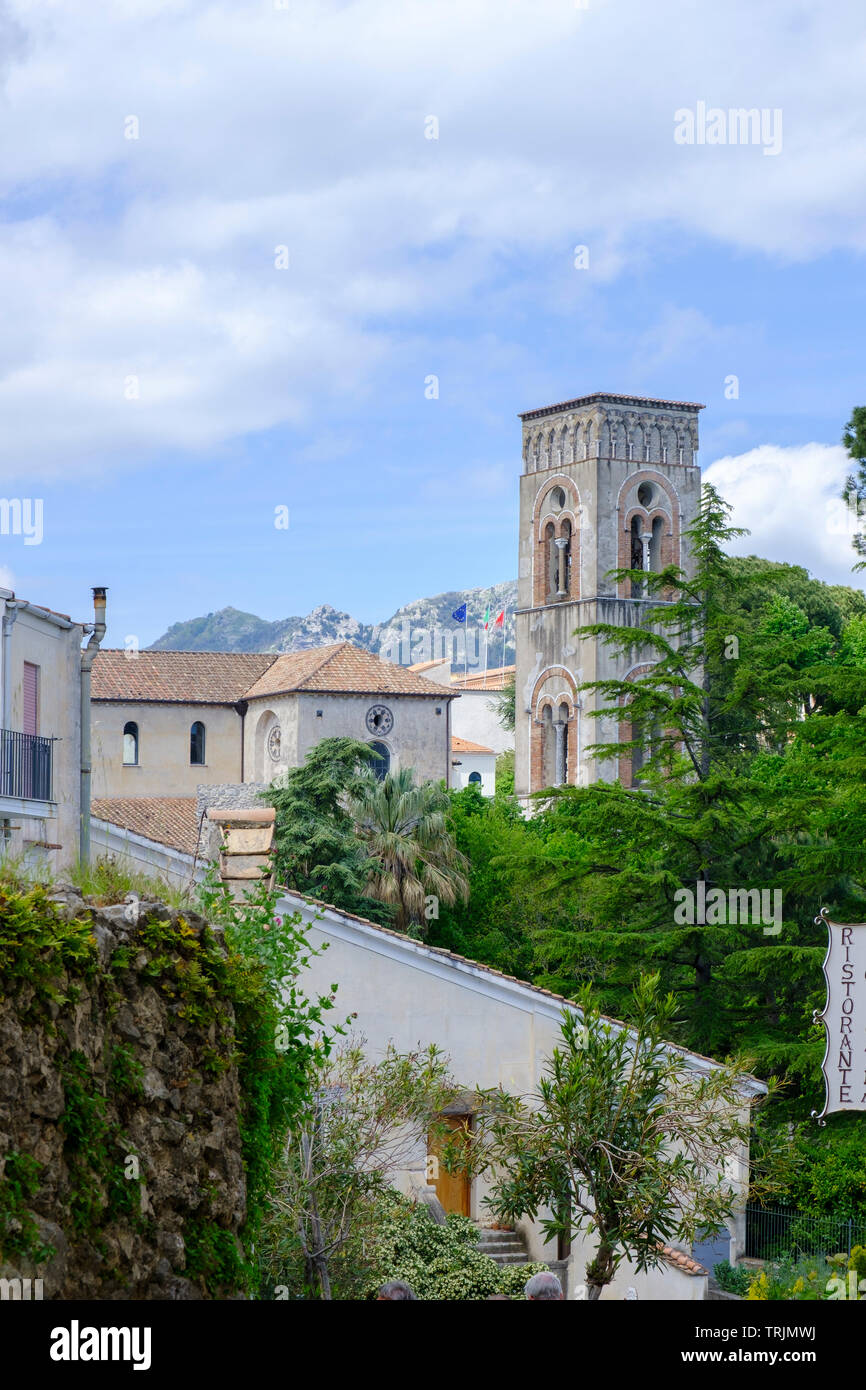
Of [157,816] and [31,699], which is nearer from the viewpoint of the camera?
[31,699]

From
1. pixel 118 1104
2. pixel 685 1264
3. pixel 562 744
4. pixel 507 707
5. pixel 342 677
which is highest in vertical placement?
pixel 507 707

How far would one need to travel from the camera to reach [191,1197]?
356 inches

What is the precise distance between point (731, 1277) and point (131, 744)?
113 feet

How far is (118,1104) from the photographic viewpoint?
28.0 feet

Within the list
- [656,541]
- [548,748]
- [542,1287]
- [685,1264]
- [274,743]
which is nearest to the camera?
[542,1287]

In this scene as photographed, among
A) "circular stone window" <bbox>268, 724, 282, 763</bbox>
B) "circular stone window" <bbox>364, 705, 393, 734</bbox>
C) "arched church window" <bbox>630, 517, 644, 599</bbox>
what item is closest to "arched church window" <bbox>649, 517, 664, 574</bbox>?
"arched church window" <bbox>630, 517, 644, 599</bbox>

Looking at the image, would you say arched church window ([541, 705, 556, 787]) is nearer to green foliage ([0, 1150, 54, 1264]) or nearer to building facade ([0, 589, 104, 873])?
building facade ([0, 589, 104, 873])

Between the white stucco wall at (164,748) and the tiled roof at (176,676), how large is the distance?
0.31 meters

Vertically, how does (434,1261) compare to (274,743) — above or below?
below

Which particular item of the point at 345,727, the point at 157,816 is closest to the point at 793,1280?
the point at 157,816

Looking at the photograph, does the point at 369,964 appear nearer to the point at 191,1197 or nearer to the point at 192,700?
the point at 191,1197

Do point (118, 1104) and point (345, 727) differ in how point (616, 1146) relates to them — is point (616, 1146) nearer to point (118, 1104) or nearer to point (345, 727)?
point (118, 1104)
